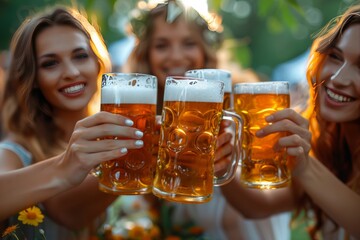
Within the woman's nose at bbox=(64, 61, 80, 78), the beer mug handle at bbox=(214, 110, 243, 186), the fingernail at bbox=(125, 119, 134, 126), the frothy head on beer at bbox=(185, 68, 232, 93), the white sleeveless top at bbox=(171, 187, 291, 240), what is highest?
the woman's nose at bbox=(64, 61, 80, 78)

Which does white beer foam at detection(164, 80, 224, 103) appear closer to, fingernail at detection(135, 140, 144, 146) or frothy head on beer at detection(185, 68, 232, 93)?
fingernail at detection(135, 140, 144, 146)

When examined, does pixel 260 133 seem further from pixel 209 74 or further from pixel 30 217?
pixel 30 217

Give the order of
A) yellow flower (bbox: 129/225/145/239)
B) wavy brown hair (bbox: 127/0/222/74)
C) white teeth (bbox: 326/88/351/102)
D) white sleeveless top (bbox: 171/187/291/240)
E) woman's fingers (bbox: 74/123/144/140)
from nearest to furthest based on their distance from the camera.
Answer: woman's fingers (bbox: 74/123/144/140)
white teeth (bbox: 326/88/351/102)
yellow flower (bbox: 129/225/145/239)
white sleeveless top (bbox: 171/187/291/240)
wavy brown hair (bbox: 127/0/222/74)

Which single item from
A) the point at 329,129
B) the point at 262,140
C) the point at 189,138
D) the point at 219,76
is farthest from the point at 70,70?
the point at 329,129

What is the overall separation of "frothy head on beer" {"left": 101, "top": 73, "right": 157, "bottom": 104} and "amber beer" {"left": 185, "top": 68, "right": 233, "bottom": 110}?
1.00 ft

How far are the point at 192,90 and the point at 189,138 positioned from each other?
131 millimetres

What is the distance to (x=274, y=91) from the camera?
1.39 metres

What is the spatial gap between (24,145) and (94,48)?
0.53 meters

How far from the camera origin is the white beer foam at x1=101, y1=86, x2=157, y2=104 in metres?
1.25

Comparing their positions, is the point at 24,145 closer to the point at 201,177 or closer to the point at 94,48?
the point at 94,48

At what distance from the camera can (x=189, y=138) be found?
124 centimetres

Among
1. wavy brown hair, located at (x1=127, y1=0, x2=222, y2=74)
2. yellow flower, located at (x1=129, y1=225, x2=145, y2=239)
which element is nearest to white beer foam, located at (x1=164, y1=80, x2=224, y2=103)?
yellow flower, located at (x1=129, y1=225, x2=145, y2=239)

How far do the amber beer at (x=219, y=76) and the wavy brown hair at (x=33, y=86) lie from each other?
295mm

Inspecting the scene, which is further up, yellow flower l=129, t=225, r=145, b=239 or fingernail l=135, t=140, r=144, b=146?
fingernail l=135, t=140, r=144, b=146
